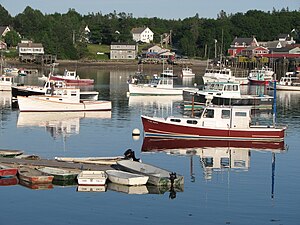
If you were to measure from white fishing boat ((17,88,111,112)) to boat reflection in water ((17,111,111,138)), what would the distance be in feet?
2.11

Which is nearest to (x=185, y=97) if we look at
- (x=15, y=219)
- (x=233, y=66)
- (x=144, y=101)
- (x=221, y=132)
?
(x=144, y=101)

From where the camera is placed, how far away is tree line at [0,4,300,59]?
158 meters

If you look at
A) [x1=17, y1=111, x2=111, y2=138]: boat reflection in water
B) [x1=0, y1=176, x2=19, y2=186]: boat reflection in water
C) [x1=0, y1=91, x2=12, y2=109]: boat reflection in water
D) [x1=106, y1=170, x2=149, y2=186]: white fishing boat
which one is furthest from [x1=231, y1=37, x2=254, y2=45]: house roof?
[x1=0, y1=176, x2=19, y2=186]: boat reflection in water

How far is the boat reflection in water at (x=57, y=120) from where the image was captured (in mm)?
45750

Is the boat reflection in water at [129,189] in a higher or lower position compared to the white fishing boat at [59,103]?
lower

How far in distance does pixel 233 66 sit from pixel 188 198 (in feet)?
410

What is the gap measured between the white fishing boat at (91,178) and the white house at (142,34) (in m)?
164

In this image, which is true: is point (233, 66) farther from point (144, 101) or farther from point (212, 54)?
point (144, 101)

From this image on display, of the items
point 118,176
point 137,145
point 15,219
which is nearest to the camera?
point 15,219

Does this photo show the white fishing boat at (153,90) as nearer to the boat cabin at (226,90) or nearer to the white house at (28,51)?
the boat cabin at (226,90)

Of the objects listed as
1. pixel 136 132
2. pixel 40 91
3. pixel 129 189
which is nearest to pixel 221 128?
pixel 136 132

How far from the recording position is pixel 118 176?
28.8 m

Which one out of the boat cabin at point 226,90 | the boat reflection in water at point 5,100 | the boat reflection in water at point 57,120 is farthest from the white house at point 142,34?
the boat reflection in water at point 57,120

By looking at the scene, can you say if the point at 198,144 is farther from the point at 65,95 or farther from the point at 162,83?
the point at 162,83
